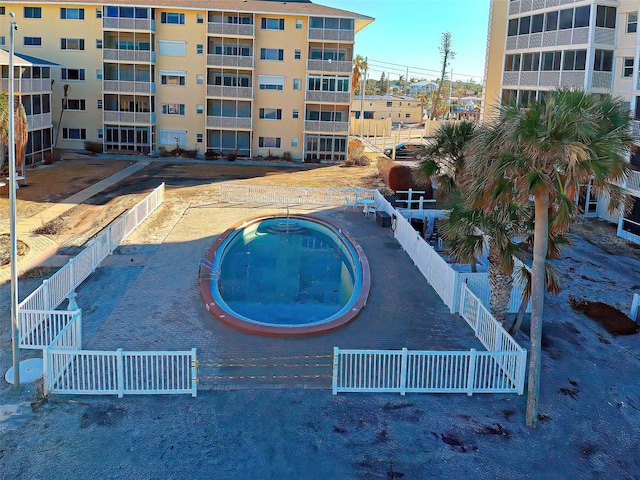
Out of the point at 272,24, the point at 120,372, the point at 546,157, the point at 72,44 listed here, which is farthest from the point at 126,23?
A: the point at 546,157

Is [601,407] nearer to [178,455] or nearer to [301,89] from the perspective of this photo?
[178,455]

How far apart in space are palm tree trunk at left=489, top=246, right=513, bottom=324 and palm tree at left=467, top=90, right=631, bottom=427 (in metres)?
2.75

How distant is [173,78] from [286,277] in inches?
1187

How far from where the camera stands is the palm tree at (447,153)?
18.1 meters

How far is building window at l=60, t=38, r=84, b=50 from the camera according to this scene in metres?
46.4

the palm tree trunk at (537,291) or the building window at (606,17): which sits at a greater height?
the building window at (606,17)

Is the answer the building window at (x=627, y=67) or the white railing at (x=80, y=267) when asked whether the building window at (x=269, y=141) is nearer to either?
the white railing at (x=80, y=267)

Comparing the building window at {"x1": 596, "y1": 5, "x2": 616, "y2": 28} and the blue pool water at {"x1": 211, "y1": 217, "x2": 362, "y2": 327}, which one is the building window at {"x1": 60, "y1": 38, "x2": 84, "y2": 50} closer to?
the blue pool water at {"x1": 211, "y1": 217, "x2": 362, "y2": 327}

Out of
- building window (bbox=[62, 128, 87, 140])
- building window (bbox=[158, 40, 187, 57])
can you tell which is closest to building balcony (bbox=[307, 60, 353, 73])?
building window (bbox=[158, 40, 187, 57])

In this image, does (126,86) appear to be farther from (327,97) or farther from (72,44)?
(327,97)

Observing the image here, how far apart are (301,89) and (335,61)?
3.26 meters

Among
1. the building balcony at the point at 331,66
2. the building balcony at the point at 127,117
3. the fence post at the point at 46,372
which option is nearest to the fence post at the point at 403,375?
the fence post at the point at 46,372

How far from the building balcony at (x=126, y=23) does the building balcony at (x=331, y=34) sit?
11.7 m

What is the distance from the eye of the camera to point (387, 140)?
61062 millimetres
